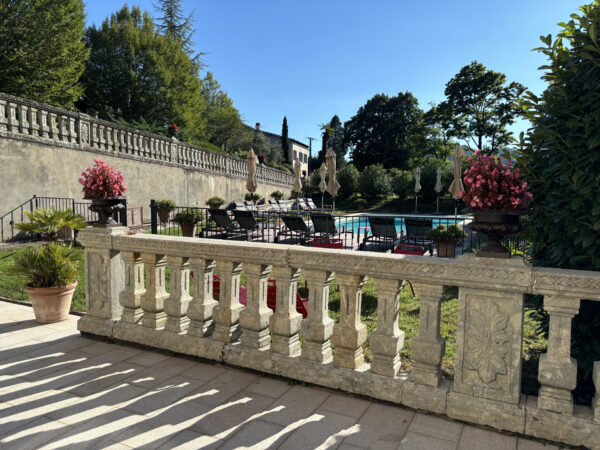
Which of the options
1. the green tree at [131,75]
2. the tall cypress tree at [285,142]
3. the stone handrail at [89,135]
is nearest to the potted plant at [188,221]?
the stone handrail at [89,135]

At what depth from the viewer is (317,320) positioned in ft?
9.82

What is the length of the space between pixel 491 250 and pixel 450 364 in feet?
6.00

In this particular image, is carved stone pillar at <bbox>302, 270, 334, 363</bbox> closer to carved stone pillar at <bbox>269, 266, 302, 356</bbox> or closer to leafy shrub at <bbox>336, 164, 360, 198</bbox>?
carved stone pillar at <bbox>269, 266, 302, 356</bbox>

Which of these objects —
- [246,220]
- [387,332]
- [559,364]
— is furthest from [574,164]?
[246,220]

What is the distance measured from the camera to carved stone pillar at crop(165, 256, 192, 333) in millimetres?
3566

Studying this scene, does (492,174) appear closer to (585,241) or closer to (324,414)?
(585,241)

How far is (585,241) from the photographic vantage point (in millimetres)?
2502

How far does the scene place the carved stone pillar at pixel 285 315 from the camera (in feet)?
10.1

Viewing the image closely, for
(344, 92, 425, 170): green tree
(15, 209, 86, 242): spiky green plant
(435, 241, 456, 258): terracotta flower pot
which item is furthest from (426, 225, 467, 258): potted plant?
(344, 92, 425, 170): green tree

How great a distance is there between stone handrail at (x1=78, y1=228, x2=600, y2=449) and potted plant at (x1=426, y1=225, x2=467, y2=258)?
7071 millimetres

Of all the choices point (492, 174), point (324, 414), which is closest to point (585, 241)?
point (492, 174)

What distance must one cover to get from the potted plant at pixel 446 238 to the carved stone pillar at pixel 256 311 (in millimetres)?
7191

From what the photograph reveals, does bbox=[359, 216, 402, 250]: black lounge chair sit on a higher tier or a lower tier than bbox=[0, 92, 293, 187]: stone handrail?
lower

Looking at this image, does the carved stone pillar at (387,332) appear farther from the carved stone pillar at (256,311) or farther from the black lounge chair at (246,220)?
the black lounge chair at (246,220)
